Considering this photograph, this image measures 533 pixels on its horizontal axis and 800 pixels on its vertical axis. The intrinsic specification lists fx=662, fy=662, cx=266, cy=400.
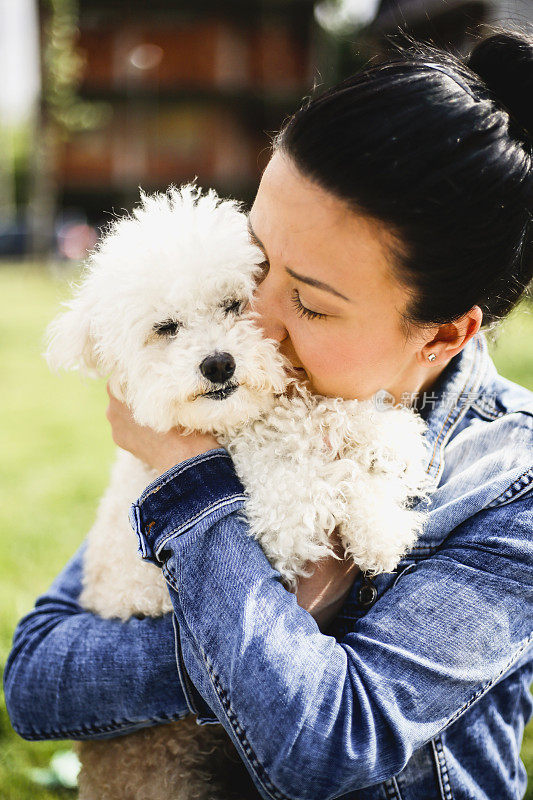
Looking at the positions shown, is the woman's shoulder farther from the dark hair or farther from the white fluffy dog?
the dark hair

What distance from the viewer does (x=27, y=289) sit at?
14695mm

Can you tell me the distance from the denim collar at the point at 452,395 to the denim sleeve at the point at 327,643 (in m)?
0.26

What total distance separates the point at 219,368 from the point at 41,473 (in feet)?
12.2

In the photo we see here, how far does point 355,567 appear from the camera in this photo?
158 cm

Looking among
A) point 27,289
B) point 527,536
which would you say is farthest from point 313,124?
point 27,289

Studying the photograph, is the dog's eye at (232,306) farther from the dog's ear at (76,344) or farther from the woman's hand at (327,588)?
the woman's hand at (327,588)

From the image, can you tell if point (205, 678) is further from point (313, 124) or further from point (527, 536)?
point (313, 124)

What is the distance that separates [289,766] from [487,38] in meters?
1.70

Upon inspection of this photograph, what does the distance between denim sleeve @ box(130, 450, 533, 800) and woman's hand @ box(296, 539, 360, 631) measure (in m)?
0.15

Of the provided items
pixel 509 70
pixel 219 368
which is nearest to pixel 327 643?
pixel 219 368

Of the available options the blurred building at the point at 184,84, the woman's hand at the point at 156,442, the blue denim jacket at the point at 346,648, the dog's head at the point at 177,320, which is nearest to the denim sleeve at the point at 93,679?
→ the blue denim jacket at the point at 346,648

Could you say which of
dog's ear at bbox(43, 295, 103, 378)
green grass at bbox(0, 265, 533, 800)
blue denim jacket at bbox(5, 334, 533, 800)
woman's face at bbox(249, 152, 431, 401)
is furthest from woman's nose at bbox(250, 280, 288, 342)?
green grass at bbox(0, 265, 533, 800)

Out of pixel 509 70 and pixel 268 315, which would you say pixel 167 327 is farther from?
pixel 509 70

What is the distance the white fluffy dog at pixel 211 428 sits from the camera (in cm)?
155
